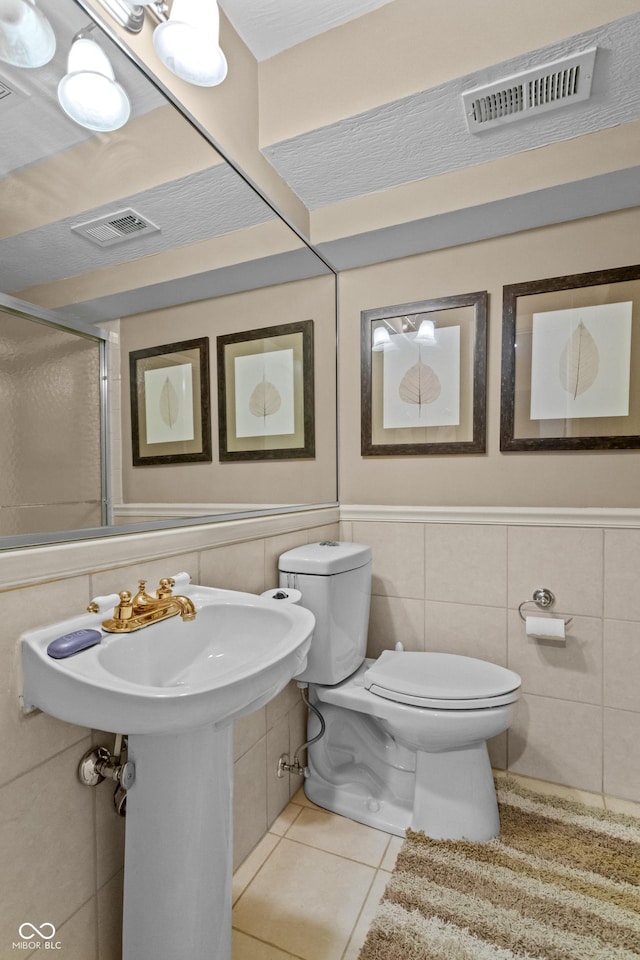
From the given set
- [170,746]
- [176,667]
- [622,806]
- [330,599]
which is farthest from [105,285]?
[622,806]

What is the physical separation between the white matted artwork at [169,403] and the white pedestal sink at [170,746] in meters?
0.51

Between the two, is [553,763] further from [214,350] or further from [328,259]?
[328,259]

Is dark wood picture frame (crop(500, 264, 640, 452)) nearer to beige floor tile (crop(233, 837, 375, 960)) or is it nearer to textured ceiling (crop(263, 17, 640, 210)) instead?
textured ceiling (crop(263, 17, 640, 210))

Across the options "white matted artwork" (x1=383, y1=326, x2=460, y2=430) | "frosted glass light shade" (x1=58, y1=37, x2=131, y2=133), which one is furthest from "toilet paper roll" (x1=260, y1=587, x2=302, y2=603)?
"frosted glass light shade" (x1=58, y1=37, x2=131, y2=133)

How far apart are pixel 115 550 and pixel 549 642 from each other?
1.52m

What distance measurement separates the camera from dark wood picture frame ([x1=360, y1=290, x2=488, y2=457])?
1.77m

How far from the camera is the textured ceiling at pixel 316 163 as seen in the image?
879 mm

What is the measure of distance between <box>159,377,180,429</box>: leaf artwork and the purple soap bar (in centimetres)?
61

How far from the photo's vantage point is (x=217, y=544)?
1.24m

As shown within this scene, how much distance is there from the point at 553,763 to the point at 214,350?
190 cm

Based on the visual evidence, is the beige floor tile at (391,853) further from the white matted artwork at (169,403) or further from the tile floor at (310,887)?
the white matted artwork at (169,403)

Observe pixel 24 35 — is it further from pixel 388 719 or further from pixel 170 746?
pixel 388 719

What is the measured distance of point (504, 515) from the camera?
1718 mm

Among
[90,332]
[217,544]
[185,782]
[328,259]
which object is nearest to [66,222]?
[90,332]
